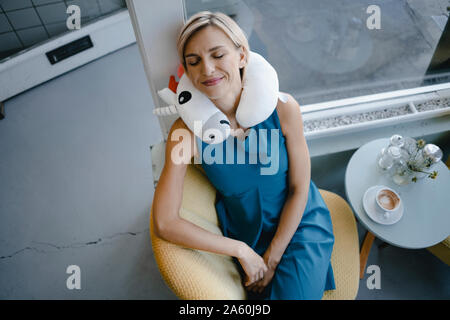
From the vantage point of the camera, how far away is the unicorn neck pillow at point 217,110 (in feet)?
3.06

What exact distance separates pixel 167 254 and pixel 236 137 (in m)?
0.46

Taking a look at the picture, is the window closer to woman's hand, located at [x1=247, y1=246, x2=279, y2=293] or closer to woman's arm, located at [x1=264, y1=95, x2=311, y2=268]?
woman's arm, located at [x1=264, y1=95, x2=311, y2=268]

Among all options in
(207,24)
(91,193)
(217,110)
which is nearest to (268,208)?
(217,110)

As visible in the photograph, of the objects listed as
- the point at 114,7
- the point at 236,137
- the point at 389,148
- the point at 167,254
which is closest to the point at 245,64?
the point at 236,137

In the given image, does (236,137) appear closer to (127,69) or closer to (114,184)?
(114,184)

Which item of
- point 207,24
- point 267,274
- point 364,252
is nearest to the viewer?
point 207,24

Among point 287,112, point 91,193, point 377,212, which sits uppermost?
point 287,112

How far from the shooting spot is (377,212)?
51.8 inches

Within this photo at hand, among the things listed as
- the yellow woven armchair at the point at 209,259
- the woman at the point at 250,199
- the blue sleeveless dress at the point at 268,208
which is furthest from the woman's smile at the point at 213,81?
the yellow woven armchair at the point at 209,259

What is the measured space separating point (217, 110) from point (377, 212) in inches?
33.9

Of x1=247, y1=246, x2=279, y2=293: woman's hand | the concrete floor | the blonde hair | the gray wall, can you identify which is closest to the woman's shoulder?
the blonde hair

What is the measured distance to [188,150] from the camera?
3.47 feet

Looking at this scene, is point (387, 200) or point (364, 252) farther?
point (364, 252)

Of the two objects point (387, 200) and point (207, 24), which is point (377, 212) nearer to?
point (387, 200)
